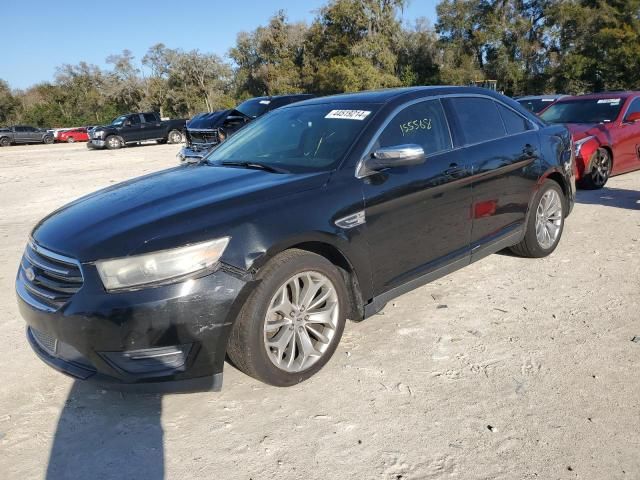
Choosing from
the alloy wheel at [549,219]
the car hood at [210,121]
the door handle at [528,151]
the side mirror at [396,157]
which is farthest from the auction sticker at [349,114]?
the car hood at [210,121]

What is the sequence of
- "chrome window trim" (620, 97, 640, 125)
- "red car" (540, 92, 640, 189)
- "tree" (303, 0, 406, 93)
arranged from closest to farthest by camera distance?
"red car" (540, 92, 640, 189) < "chrome window trim" (620, 97, 640, 125) < "tree" (303, 0, 406, 93)

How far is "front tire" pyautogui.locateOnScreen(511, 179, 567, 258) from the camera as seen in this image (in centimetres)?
483

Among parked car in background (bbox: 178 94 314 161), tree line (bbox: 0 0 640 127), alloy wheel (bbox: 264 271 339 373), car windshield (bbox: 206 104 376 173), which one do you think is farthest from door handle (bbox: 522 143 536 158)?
tree line (bbox: 0 0 640 127)

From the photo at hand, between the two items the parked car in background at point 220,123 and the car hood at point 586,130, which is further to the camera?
the parked car in background at point 220,123

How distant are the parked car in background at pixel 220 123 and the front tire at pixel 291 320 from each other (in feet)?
31.8

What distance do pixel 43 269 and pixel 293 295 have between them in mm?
1409

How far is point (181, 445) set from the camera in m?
2.63

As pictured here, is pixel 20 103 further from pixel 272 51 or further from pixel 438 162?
pixel 438 162

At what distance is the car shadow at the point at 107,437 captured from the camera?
97.4 inches

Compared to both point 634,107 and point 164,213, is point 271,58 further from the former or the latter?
point 164,213

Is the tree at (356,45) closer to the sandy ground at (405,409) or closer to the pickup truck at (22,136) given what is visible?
the pickup truck at (22,136)

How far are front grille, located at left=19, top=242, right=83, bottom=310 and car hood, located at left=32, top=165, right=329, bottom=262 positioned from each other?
0.17 ft

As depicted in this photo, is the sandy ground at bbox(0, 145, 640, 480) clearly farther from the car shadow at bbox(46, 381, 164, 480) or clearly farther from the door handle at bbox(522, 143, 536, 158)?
the door handle at bbox(522, 143, 536, 158)

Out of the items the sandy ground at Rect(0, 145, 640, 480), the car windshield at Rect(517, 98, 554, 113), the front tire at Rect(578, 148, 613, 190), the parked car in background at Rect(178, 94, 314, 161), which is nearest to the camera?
the sandy ground at Rect(0, 145, 640, 480)
